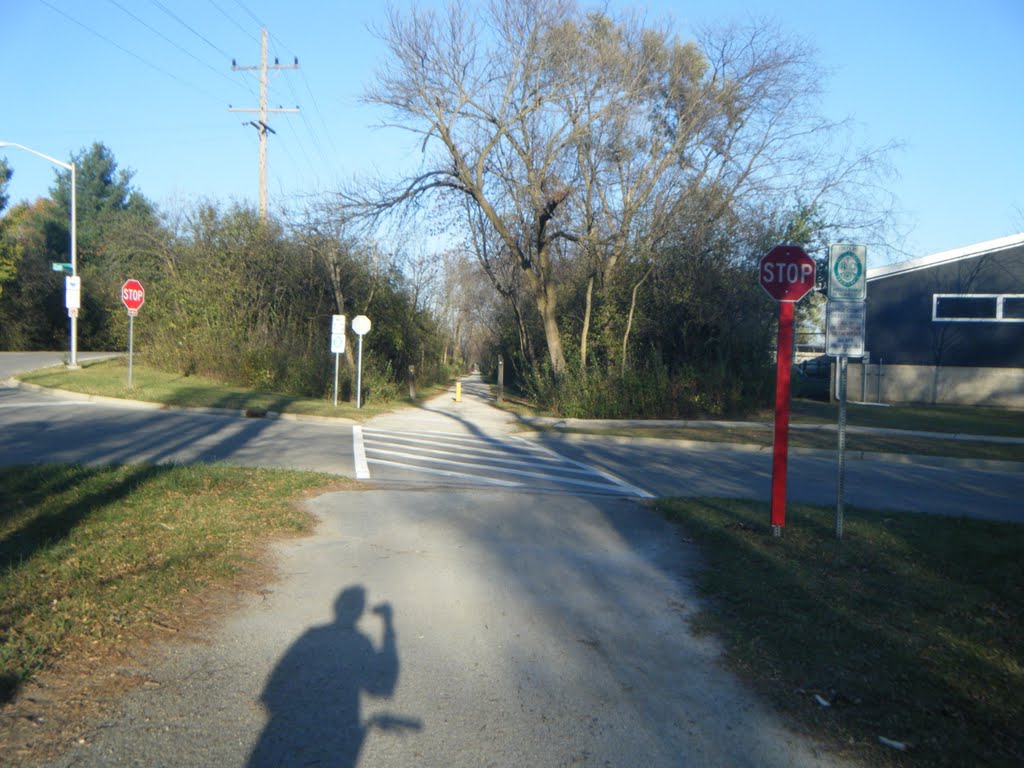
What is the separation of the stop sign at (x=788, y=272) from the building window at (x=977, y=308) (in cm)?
2764

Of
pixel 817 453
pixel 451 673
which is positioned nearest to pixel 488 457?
pixel 817 453

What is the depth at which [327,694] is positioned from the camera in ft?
15.2

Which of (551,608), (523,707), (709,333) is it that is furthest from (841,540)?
(709,333)

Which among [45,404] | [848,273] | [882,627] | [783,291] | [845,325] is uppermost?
[848,273]

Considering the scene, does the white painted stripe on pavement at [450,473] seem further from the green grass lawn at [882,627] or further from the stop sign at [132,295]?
the stop sign at [132,295]

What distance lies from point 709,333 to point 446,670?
74.8 ft

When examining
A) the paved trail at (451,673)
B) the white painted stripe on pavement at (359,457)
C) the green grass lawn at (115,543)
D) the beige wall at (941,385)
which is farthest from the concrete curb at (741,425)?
the paved trail at (451,673)

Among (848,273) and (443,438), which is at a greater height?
(848,273)

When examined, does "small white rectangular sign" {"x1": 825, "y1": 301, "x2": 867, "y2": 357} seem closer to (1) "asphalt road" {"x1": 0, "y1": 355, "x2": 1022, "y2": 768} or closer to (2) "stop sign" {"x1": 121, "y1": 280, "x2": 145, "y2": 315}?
(1) "asphalt road" {"x1": 0, "y1": 355, "x2": 1022, "y2": 768}

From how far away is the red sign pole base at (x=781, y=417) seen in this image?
26.9 feet

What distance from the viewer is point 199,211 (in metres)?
31.8

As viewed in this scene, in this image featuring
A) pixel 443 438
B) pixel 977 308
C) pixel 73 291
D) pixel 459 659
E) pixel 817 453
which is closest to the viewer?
pixel 459 659

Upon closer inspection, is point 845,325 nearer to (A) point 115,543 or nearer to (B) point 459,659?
(B) point 459,659

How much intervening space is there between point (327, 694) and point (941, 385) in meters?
33.1
